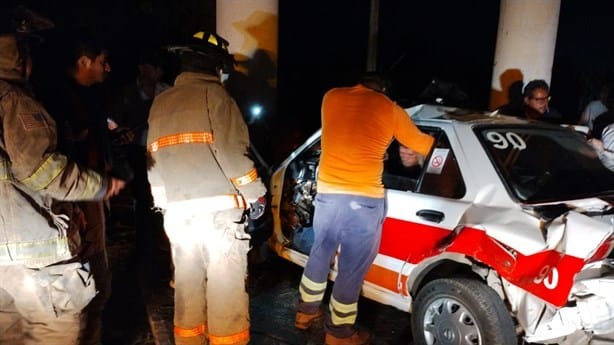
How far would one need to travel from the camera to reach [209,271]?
3.05 meters

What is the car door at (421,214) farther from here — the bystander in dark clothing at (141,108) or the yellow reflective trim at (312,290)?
the bystander in dark clothing at (141,108)

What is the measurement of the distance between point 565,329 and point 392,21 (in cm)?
2248

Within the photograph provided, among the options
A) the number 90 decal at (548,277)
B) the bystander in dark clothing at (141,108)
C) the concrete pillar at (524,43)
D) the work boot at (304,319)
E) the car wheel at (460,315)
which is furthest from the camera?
the concrete pillar at (524,43)

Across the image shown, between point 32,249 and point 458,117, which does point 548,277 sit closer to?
point 458,117

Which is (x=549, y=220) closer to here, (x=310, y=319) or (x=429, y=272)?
(x=429, y=272)

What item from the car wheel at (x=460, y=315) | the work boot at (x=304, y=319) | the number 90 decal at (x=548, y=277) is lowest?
the work boot at (x=304, y=319)

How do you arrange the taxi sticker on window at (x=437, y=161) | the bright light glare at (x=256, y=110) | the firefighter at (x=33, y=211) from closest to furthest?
the firefighter at (x=33, y=211) → the taxi sticker on window at (x=437, y=161) → the bright light glare at (x=256, y=110)

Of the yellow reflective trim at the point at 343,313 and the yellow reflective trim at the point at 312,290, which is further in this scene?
the yellow reflective trim at the point at 312,290

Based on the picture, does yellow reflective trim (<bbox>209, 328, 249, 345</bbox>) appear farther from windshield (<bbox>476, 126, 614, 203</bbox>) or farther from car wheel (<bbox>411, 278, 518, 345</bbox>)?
windshield (<bbox>476, 126, 614, 203</bbox>)

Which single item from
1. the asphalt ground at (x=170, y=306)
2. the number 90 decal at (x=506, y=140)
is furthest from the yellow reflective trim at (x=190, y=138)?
the number 90 decal at (x=506, y=140)

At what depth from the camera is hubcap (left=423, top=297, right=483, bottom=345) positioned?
3.00 metres

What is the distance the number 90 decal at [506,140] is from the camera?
10.7ft

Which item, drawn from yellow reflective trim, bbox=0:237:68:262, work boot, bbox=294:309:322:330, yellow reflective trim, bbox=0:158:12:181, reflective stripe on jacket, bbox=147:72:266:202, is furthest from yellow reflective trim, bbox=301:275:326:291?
yellow reflective trim, bbox=0:158:12:181

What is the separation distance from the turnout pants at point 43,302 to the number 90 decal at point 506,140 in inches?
101
